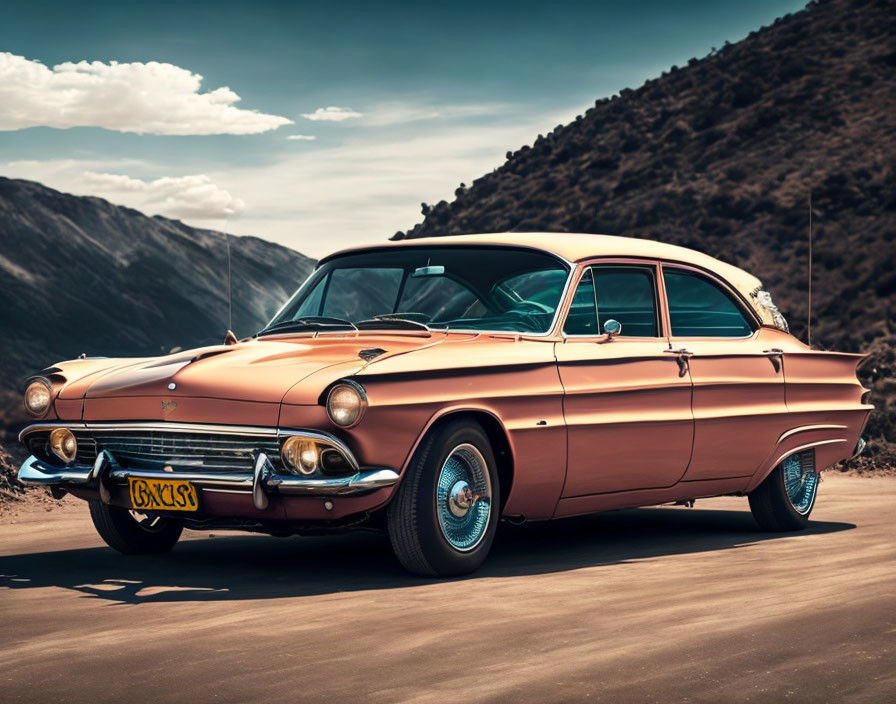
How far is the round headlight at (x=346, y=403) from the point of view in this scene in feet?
19.5

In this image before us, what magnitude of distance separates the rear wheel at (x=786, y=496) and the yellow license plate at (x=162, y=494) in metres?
3.96

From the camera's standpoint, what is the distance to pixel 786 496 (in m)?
8.59

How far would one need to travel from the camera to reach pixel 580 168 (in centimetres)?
4731

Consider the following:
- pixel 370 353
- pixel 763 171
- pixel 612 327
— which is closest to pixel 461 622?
pixel 370 353

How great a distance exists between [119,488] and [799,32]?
160 feet

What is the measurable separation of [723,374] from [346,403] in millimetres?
2963

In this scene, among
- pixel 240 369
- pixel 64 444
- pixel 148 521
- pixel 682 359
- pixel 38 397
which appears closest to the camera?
pixel 240 369

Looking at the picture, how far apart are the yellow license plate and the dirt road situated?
0.38 metres

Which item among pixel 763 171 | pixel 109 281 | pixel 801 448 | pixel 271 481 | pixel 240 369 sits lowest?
pixel 801 448

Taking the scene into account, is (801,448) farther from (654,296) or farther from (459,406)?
(459,406)

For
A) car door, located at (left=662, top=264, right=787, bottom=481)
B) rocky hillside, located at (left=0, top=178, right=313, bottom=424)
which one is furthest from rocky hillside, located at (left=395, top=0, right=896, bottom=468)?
rocky hillside, located at (left=0, top=178, right=313, bottom=424)

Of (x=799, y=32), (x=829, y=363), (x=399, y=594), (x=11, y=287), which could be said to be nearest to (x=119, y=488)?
(x=399, y=594)

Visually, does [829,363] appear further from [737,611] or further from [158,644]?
[158,644]

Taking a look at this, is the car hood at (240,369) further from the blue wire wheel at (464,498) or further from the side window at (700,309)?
the side window at (700,309)
